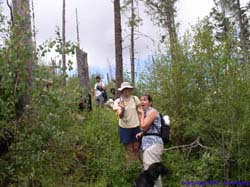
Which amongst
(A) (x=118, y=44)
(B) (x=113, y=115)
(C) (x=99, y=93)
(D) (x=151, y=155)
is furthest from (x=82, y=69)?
(D) (x=151, y=155)

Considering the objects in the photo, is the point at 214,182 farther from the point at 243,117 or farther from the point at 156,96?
the point at 156,96

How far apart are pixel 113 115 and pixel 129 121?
3.20 metres

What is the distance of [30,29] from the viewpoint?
645 cm

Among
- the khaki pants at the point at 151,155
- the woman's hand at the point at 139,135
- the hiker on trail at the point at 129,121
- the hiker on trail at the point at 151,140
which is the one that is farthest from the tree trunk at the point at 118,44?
the khaki pants at the point at 151,155

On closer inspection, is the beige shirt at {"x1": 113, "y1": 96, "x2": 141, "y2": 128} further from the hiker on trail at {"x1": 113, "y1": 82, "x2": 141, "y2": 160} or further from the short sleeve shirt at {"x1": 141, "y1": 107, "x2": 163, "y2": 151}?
the short sleeve shirt at {"x1": 141, "y1": 107, "x2": 163, "y2": 151}

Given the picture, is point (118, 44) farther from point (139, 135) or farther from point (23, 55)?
point (23, 55)

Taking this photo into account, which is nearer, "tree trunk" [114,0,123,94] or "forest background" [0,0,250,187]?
"forest background" [0,0,250,187]

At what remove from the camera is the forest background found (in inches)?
240

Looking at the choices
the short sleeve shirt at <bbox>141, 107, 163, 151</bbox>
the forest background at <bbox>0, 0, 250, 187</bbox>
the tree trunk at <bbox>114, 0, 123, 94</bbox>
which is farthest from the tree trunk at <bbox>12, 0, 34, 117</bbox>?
the tree trunk at <bbox>114, 0, 123, 94</bbox>

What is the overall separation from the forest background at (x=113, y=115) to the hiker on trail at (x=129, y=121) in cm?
30

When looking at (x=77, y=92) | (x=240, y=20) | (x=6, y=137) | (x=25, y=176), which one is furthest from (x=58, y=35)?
(x=240, y=20)

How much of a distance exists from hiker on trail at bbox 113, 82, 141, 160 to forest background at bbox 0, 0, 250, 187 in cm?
30

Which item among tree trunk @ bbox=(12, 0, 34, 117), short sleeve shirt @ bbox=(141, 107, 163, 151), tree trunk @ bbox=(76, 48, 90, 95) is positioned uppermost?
tree trunk @ bbox=(76, 48, 90, 95)

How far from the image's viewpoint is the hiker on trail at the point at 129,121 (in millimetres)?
8133
